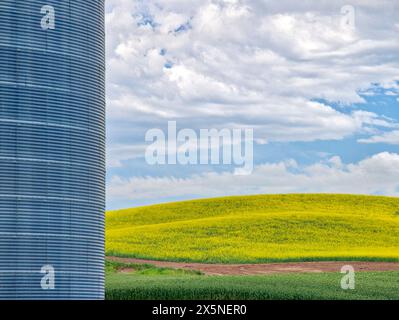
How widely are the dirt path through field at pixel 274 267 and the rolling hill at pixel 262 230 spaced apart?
1.46 metres

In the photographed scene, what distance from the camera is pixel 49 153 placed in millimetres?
33719

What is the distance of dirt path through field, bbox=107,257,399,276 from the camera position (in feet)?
215

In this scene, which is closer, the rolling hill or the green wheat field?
the green wheat field

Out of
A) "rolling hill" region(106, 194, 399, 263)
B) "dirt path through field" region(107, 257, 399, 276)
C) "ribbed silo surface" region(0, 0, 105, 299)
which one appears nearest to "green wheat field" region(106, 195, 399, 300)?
"rolling hill" region(106, 194, 399, 263)

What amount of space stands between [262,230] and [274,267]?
52.0 feet

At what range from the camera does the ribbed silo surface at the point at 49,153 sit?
108 feet

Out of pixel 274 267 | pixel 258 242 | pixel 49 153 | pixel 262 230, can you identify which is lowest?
pixel 274 267

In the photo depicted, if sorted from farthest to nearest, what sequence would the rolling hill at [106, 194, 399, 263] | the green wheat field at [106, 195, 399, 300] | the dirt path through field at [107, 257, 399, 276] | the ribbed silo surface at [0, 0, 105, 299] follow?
1. the rolling hill at [106, 194, 399, 263]
2. the dirt path through field at [107, 257, 399, 276]
3. the green wheat field at [106, 195, 399, 300]
4. the ribbed silo surface at [0, 0, 105, 299]

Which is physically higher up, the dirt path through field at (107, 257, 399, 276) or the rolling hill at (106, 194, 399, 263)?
the rolling hill at (106, 194, 399, 263)

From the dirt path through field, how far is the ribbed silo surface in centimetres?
3053

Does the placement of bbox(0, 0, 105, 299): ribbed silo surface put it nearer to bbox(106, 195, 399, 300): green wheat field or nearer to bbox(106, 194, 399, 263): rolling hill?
bbox(106, 195, 399, 300): green wheat field

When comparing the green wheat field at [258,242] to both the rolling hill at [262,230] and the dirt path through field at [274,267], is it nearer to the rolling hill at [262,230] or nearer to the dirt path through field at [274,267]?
the rolling hill at [262,230]

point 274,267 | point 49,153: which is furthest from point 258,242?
point 49,153

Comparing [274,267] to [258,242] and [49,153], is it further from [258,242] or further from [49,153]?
[49,153]
